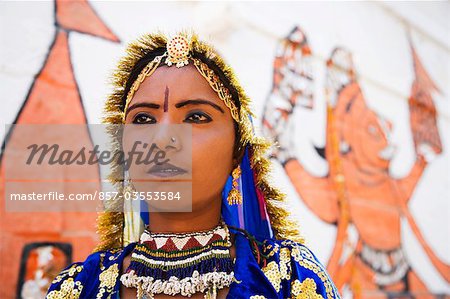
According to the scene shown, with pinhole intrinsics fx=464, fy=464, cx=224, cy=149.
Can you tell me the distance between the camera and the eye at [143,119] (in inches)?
58.5

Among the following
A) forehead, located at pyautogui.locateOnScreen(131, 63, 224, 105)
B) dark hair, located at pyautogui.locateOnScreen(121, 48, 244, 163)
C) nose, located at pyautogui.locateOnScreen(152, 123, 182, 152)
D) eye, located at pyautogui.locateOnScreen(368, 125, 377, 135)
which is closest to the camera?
nose, located at pyautogui.locateOnScreen(152, 123, 182, 152)

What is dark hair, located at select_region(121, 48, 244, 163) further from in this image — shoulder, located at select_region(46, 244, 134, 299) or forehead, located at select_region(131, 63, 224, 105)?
shoulder, located at select_region(46, 244, 134, 299)

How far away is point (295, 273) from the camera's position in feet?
4.77

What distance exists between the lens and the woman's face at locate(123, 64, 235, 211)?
1396 mm

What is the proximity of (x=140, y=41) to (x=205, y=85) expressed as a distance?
34cm

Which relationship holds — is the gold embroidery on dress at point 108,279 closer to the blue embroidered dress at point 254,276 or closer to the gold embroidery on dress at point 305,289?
the blue embroidered dress at point 254,276

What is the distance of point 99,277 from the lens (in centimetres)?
150

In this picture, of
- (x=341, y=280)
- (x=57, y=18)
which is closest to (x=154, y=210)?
(x=57, y=18)

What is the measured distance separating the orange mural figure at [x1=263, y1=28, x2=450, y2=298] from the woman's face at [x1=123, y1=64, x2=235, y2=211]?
6.64 ft

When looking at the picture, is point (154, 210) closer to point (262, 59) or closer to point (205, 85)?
point (205, 85)

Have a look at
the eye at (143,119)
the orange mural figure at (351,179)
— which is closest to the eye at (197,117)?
the eye at (143,119)

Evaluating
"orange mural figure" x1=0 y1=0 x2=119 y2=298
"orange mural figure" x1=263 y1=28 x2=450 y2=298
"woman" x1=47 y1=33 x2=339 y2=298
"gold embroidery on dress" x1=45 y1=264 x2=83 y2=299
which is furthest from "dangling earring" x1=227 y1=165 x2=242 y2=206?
"orange mural figure" x1=263 y1=28 x2=450 y2=298

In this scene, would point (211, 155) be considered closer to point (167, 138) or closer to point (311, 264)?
point (167, 138)

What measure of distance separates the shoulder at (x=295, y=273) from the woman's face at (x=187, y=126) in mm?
271
